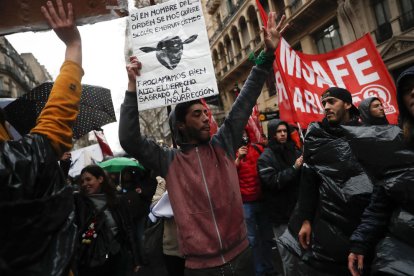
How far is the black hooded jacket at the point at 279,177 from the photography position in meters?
4.06

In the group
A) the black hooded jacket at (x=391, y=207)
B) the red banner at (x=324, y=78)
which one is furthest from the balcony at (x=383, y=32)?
the black hooded jacket at (x=391, y=207)

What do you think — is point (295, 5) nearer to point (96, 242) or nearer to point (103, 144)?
point (103, 144)

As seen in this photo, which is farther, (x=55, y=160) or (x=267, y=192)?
(x=267, y=192)

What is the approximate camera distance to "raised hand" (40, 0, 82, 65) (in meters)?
1.26

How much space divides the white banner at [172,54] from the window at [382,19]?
46.2ft

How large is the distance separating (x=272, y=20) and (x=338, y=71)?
8.82 feet

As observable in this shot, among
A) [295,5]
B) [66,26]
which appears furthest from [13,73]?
[66,26]

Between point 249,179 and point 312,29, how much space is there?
15985 millimetres

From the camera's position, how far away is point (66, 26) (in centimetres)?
128

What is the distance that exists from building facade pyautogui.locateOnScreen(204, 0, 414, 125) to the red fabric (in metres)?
5.78

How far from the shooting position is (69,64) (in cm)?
125

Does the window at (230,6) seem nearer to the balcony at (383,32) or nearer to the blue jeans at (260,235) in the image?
the balcony at (383,32)

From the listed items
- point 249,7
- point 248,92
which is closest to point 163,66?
point 248,92

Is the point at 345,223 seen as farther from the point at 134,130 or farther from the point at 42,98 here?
the point at 42,98
